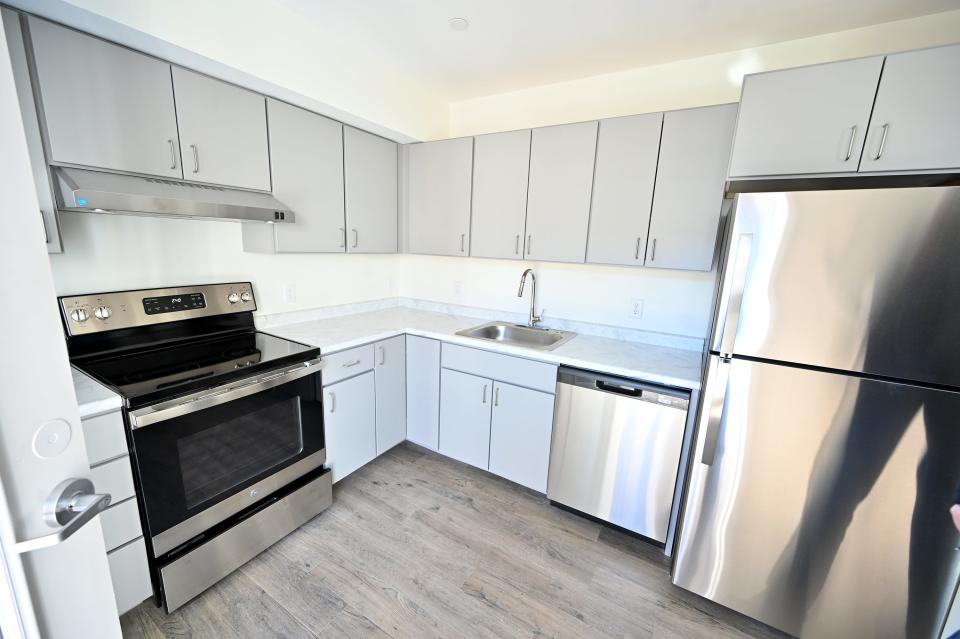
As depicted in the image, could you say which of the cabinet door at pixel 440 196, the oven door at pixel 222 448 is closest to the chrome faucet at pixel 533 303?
the cabinet door at pixel 440 196

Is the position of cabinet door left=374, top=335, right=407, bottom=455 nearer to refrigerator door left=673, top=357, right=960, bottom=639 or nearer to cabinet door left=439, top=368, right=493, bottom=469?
cabinet door left=439, top=368, right=493, bottom=469

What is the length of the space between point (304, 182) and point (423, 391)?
1491mm

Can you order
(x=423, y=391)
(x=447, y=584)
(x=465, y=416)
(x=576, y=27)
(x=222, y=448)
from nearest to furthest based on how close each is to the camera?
1. (x=222, y=448)
2. (x=447, y=584)
3. (x=576, y=27)
4. (x=465, y=416)
5. (x=423, y=391)

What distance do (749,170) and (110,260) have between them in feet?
9.48

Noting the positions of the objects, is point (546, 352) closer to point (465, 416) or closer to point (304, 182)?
point (465, 416)

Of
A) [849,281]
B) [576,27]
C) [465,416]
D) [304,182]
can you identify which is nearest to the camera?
[849,281]

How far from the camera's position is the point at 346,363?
2.20 metres

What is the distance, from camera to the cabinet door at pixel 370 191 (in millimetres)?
2457

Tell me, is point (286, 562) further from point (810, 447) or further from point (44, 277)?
point (810, 447)

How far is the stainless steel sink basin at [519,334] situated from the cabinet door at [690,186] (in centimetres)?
80

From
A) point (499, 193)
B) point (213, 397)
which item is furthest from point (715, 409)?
point (213, 397)

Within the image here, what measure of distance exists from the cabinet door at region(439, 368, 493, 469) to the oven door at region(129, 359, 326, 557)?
783mm

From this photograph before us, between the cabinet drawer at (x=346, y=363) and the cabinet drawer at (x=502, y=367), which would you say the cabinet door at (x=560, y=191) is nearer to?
the cabinet drawer at (x=502, y=367)

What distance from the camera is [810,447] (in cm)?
140
